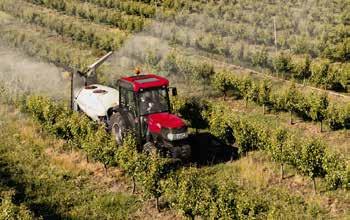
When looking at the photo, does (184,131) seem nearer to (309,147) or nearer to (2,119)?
(309,147)

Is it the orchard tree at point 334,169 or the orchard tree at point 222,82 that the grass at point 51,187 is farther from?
the orchard tree at point 222,82

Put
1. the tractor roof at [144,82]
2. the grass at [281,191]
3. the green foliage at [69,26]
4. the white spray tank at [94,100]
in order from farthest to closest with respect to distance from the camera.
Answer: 1. the green foliage at [69,26]
2. the white spray tank at [94,100]
3. the tractor roof at [144,82]
4. the grass at [281,191]

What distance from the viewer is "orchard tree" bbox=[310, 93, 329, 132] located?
20250 millimetres

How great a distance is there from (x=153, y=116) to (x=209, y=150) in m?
3.03

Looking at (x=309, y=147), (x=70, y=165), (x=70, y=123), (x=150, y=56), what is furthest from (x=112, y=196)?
(x=150, y=56)

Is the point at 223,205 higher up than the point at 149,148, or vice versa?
the point at 223,205

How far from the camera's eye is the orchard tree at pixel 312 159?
15141 millimetres

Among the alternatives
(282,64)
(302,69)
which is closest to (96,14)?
(282,64)

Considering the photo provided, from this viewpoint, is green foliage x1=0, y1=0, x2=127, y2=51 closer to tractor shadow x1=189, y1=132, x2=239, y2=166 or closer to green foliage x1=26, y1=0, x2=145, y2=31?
green foliage x1=26, y1=0, x2=145, y2=31

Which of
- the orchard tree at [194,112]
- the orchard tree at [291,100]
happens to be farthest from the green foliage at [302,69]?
the orchard tree at [194,112]

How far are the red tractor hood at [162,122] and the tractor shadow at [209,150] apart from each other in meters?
1.90

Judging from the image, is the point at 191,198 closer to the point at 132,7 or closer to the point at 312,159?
the point at 312,159

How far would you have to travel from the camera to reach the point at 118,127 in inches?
703

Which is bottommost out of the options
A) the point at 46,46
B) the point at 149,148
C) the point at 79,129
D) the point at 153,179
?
the point at 46,46
